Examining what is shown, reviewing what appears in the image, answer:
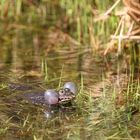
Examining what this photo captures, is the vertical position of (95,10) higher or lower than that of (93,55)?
higher

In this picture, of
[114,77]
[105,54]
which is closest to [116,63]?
[105,54]

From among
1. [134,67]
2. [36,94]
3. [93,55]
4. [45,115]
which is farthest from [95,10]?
[45,115]

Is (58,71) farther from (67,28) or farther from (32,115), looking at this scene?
(67,28)

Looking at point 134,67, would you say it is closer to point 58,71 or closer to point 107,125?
point 58,71

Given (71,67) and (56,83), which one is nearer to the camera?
(56,83)

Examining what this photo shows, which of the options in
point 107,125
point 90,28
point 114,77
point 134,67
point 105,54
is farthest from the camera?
point 90,28

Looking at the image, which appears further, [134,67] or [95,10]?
[95,10]

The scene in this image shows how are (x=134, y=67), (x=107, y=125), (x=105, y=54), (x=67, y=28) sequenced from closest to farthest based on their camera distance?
(x=107, y=125)
(x=134, y=67)
(x=105, y=54)
(x=67, y=28)
